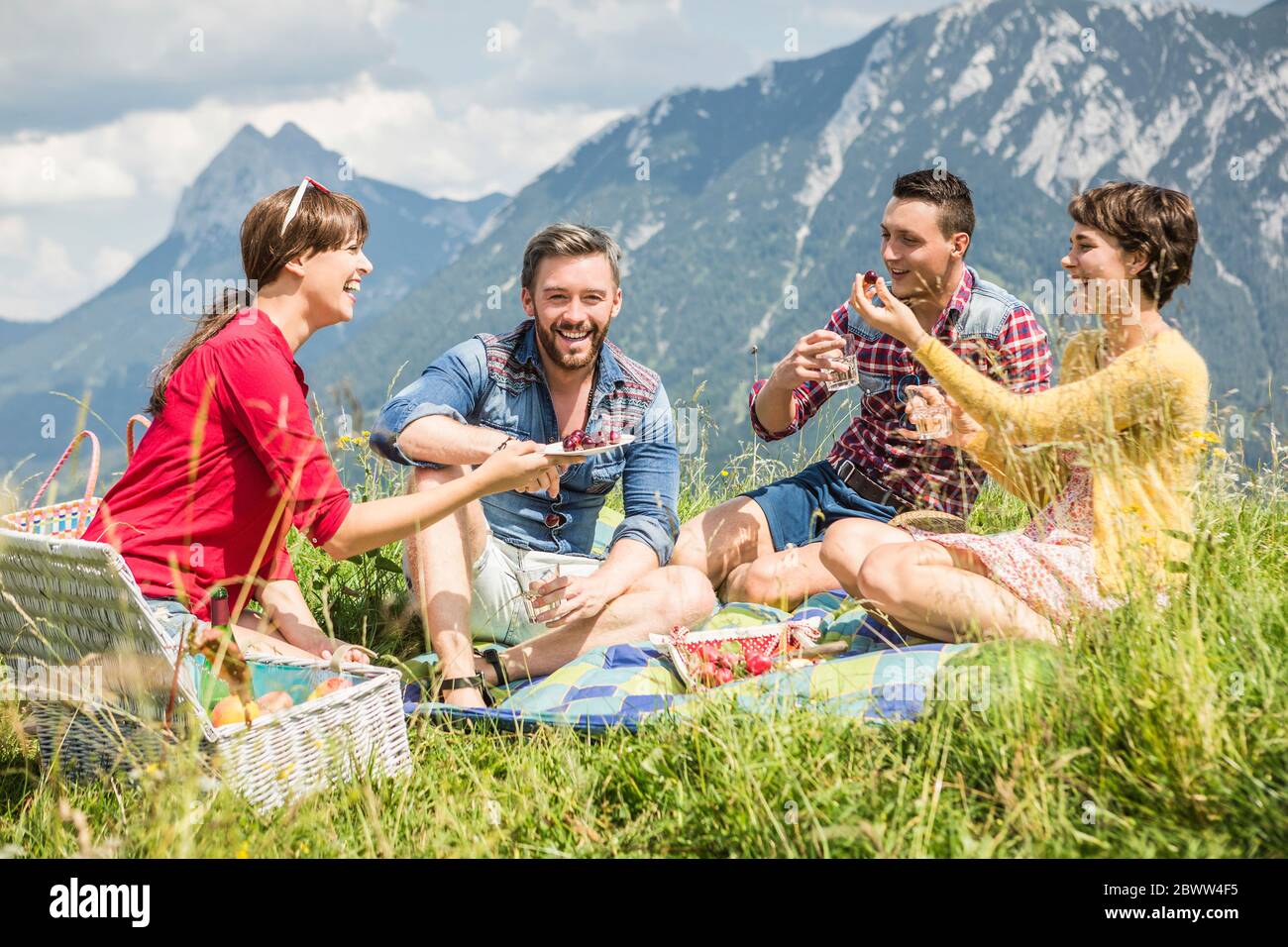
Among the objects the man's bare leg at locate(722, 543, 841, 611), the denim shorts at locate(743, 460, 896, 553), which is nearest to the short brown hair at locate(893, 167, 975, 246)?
the denim shorts at locate(743, 460, 896, 553)

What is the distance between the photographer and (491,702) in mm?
3770

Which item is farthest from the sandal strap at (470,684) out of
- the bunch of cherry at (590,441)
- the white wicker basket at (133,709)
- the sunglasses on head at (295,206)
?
the sunglasses on head at (295,206)

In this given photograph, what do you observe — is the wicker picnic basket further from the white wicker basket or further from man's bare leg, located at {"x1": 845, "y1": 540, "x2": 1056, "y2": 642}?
the white wicker basket

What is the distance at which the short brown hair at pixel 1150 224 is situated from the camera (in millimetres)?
3639

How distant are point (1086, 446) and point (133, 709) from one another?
265 cm

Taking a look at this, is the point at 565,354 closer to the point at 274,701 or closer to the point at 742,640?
the point at 742,640

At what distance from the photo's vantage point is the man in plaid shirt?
4.46 m

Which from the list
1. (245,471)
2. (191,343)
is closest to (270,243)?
(191,343)

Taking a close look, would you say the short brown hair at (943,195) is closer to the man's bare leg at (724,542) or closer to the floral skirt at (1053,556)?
the floral skirt at (1053,556)

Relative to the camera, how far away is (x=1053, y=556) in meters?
3.37

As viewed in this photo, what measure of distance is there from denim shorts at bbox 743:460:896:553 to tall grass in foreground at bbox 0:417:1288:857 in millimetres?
1795
